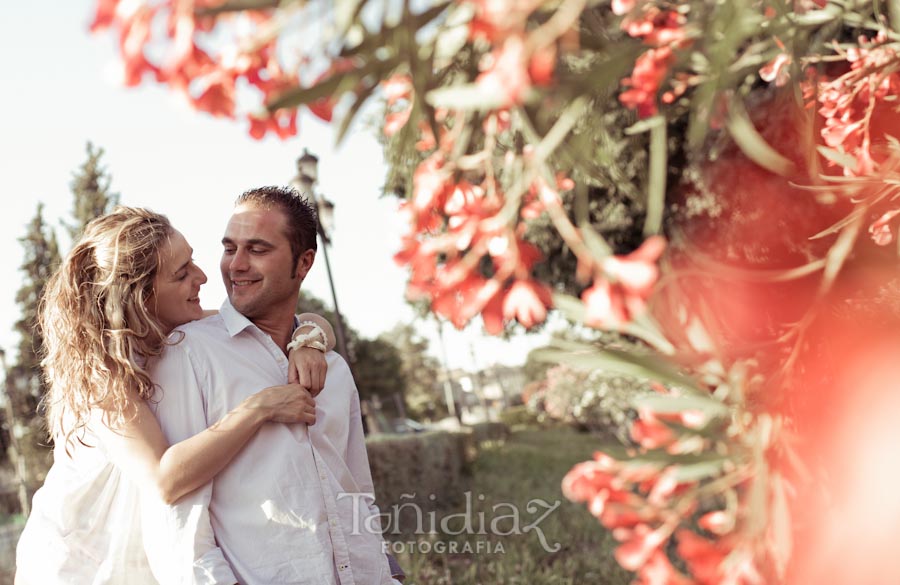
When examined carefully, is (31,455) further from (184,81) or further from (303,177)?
(184,81)

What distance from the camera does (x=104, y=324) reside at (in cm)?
187

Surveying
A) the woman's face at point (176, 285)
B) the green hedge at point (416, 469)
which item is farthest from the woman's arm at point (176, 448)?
the green hedge at point (416, 469)

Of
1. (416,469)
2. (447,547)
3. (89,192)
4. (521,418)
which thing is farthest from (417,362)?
(447,547)

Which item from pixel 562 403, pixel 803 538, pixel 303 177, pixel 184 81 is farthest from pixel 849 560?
pixel 562 403

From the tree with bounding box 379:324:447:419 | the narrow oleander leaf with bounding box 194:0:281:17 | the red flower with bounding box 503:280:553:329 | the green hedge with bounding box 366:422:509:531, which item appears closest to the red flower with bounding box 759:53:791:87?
the red flower with bounding box 503:280:553:329

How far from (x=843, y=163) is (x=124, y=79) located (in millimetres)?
1382

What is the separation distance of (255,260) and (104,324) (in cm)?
41

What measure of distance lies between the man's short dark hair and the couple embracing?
81mm

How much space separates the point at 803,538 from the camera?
1000 millimetres

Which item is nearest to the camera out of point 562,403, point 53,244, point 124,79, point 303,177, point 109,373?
point 124,79

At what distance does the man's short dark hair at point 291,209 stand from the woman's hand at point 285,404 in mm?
427

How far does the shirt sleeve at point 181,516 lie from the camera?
1.72 m

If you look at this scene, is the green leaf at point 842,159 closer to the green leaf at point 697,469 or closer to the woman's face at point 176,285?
the green leaf at point 697,469

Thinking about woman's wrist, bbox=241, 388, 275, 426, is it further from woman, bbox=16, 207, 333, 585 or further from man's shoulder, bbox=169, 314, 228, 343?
man's shoulder, bbox=169, 314, 228, 343
